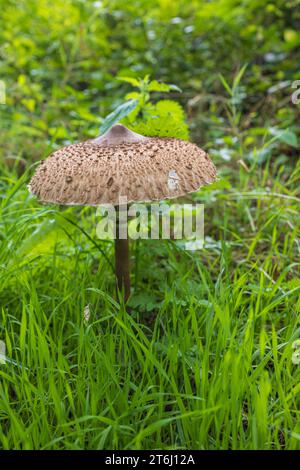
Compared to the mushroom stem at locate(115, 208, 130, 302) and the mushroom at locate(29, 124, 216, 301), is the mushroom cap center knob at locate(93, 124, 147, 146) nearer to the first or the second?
the mushroom at locate(29, 124, 216, 301)

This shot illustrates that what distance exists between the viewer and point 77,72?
5535 mm

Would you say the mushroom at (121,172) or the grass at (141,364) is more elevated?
the mushroom at (121,172)

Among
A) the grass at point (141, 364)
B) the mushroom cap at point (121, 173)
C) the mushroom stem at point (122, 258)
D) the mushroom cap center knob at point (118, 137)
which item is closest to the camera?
the grass at point (141, 364)

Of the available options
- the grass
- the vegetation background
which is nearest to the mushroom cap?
the vegetation background

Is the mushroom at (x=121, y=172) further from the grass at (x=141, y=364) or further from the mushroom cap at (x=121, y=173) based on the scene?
the grass at (x=141, y=364)

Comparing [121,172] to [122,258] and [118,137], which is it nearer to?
[118,137]

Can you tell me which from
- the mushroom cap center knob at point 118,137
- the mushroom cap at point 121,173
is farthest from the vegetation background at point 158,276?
the mushroom cap at point 121,173

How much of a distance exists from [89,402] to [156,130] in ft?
4.02

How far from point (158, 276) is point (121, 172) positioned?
0.82m

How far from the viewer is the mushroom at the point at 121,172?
5.64ft

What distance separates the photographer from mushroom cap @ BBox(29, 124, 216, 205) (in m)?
1.72

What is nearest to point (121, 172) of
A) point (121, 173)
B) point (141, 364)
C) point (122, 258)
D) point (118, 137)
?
point (121, 173)

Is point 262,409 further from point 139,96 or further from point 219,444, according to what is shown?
point 139,96

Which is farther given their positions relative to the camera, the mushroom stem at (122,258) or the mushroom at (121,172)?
the mushroom stem at (122,258)
